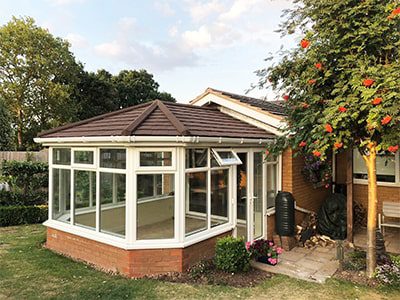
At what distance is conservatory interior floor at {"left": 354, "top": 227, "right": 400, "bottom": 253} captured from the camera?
8.31m

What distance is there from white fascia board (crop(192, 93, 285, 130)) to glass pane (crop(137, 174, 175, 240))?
3774 mm

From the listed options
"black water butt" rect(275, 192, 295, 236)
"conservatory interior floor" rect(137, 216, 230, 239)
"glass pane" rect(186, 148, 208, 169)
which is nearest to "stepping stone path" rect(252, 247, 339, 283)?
"black water butt" rect(275, 192, 295, 236)

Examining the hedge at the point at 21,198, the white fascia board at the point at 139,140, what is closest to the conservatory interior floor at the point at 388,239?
the white fascia board at the point at 139,140

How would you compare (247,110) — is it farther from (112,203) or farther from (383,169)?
(383,169)

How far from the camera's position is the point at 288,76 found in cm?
679

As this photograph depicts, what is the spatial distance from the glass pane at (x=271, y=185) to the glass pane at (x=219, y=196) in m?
1.78

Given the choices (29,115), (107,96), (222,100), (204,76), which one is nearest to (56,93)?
(29,115)

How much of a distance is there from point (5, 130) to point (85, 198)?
58.5 ft

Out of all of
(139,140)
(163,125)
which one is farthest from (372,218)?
(139,140)

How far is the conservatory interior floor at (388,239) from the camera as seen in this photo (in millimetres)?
8312

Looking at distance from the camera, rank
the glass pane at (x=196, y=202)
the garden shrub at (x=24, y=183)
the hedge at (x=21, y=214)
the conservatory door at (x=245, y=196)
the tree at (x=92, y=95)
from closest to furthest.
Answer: the glass pane at (x=196, y=202) < the conservatory door at (x=245, y=196) < the hedge at (x=21, y=214) < the garden shrub at (x=24, y=183) < the tree at (x=92, y=95)

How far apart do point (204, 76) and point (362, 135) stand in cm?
1256

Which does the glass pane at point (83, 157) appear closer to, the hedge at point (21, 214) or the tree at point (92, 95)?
the hedge at point (21, 214)

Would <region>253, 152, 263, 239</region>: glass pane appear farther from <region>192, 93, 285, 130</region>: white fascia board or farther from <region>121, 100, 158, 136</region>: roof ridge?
<region>121, 100, 158, 136</region>: roof ridge
